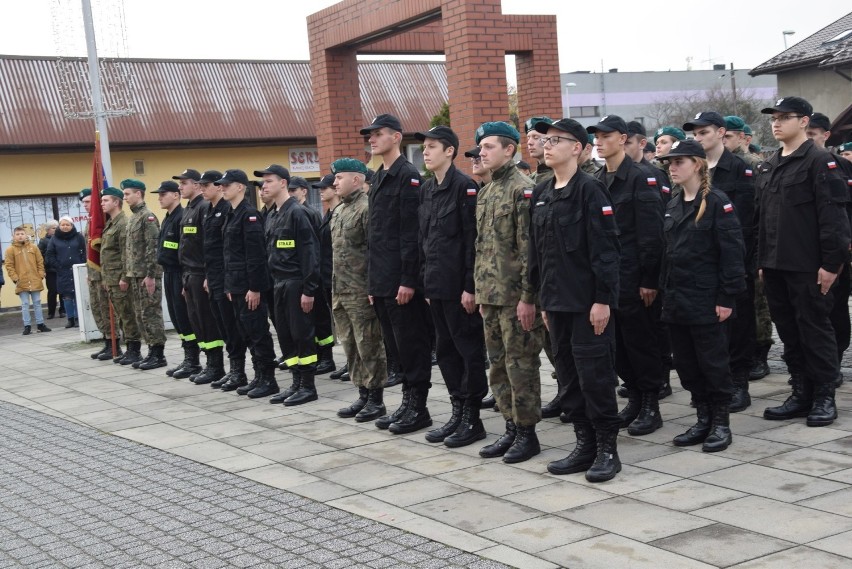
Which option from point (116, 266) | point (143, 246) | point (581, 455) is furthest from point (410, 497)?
point (116, 266)

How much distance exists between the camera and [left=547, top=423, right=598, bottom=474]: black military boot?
6480 mm

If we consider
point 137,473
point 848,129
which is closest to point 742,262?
point 137,473

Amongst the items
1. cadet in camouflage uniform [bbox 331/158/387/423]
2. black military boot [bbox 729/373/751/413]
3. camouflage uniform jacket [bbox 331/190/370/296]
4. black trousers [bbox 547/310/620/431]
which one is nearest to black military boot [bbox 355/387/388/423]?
cadet in camouflage uniform [bbox 331/158/387/423]

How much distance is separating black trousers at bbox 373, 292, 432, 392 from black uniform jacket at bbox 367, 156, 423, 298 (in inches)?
5.8

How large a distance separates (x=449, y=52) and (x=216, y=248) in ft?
11.6

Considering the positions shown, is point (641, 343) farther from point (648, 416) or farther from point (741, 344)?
point (741, 344)

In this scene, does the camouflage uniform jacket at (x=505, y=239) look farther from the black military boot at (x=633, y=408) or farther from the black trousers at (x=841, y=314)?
the black trousers at (x=841, y=314)

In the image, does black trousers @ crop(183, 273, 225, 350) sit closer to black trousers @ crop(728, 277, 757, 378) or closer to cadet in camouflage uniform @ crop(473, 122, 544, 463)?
cadet in camouflage uniform @ crop(473, 122, 544, 463)

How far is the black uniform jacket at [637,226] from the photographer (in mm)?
7340

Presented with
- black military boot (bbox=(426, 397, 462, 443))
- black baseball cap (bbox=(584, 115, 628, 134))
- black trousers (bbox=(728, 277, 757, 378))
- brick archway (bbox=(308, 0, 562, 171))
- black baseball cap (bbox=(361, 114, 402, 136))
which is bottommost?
black military boot (bbox=(426, 397, 462, 443))

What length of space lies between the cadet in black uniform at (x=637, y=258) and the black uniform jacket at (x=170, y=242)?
5929 millimetres

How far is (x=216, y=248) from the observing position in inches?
423

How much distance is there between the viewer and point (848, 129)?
659 inches

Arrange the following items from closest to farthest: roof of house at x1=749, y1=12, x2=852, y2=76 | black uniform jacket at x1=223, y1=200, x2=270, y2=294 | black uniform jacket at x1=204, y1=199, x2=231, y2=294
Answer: black uniform jacket at x1=223, y1=200, x2=270, y2=294 < black uniform jacket at x1=204, y1=199, x2=231, y2=294 < roof of house at x1=749, y1=12, x2=852, y2=76
